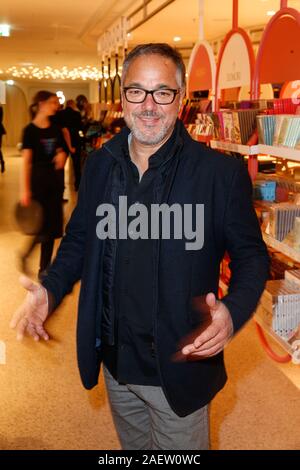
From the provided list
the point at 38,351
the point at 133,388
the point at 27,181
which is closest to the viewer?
the point at 133,388

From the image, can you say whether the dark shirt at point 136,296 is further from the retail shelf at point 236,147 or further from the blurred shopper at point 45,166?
the blurred shopper at point 45,166

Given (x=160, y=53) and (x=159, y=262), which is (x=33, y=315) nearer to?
(x=159, y=262)

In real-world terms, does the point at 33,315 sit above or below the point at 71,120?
below

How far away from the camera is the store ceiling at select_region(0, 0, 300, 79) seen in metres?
7.69

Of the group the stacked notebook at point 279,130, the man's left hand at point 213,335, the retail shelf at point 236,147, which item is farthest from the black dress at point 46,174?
the man's left hand at point 213,335

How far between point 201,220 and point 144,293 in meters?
0.26

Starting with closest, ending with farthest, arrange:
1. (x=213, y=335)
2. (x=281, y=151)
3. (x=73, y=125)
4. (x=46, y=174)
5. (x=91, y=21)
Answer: (x=213, y=335), (x=281, y=151), (x=46, y=174), (x=91, y=21), (x=73, y=125)

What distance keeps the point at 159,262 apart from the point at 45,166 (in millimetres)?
3444

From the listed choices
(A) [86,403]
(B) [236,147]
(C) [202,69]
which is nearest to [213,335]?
(A) [86,403]

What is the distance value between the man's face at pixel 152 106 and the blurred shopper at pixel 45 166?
3.22 metres

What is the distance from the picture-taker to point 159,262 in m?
1.51

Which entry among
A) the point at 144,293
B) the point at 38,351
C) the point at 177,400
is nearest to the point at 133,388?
the point at 177,400
